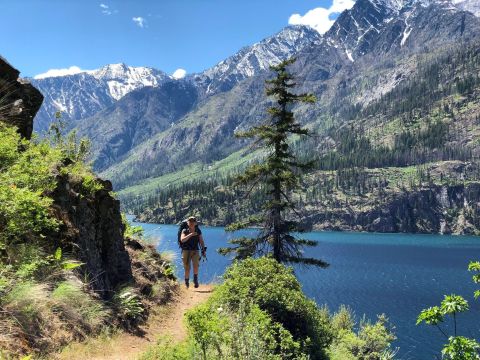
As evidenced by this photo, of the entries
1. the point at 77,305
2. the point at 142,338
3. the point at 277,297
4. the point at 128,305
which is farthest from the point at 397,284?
the point at 77,305

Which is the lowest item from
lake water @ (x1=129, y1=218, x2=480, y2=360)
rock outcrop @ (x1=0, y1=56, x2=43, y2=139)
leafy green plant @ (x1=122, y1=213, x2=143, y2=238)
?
lake water @ (x1=129, y1=218, x2=480, y2=360)

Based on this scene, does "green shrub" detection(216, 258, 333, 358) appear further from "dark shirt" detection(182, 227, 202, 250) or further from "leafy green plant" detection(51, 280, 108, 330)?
"leafy green plant" detection(51, 280, 108, 330)

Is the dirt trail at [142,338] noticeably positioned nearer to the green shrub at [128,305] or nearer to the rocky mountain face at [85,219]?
the green shrub at [128,305]

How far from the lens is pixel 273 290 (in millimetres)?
14812

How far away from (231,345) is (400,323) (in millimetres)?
65488

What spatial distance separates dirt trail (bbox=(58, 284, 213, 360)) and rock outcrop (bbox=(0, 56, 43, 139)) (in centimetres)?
711

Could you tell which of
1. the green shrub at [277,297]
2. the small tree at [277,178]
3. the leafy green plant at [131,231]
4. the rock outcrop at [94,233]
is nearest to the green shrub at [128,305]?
the rock outcrop at [94,233]

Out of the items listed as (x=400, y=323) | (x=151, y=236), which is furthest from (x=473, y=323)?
(x=151, y=236)

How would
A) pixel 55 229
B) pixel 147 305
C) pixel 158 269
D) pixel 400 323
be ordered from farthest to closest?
pixel 400 323 → pixel 158 269 → pixel 147 305 → pixel 55 229

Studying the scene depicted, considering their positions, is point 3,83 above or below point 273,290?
above

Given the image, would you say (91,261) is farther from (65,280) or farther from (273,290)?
(273,290)

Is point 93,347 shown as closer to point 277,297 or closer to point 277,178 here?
point 277,297

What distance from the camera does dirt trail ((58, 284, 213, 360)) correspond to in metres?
8.86

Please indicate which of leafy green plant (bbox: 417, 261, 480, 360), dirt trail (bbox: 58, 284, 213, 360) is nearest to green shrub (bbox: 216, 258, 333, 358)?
dirt trail (bbox: 58, 284, 213, 360)
